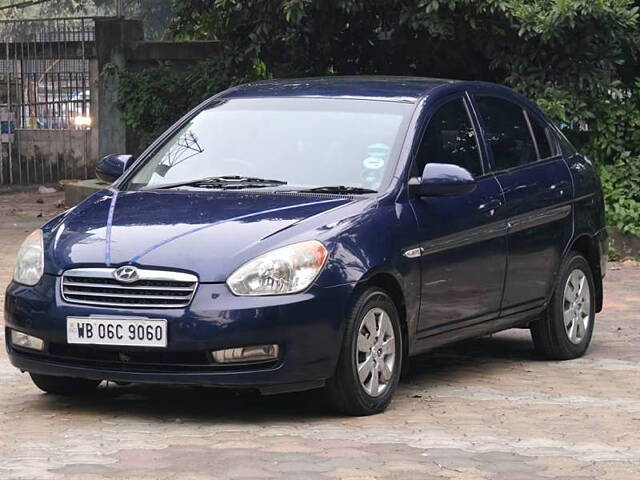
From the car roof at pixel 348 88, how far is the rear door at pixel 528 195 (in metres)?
0.47

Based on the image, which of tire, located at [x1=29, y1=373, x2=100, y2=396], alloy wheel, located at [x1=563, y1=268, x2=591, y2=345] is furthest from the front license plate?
alloy wheel, located at [x1=563, y1=268, x2=591, y2=345]

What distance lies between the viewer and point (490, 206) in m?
8.62

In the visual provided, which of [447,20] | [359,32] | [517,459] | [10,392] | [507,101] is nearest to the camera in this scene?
[517,459]

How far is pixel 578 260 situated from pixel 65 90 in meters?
13.1

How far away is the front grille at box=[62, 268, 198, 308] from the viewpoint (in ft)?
23.1

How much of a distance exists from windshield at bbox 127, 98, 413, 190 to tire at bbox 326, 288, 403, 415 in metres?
0.71

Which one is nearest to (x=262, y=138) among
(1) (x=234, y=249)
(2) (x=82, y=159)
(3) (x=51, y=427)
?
(1) (x=234, y=249)

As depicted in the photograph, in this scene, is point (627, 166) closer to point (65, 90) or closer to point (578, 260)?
point (578, 260)

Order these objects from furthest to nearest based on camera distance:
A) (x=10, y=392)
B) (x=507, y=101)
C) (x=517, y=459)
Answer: (x=507, y=101)
(x=10, y=392)
(x=517, y=459)

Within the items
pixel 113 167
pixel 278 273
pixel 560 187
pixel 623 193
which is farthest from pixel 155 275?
pixel 623 193

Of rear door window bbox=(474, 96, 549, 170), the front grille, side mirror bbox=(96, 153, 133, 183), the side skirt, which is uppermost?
rear door window bbox=(474, 96, 549, 170)

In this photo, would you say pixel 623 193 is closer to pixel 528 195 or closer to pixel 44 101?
pixel 528 195

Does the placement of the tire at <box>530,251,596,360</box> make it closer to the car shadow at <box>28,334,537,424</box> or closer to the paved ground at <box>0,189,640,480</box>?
the paved ground at <box>0,189,640,480</box>

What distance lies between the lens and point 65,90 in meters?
21.5
